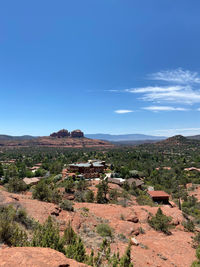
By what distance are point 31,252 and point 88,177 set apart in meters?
41.8

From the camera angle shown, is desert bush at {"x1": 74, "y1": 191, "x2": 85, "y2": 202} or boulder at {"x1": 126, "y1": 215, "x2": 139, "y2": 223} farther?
desert bush at {"x1": 74, "y1": 191, "x2": 85, "y2": 202}

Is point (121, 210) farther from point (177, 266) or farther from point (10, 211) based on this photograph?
point (10, 211)

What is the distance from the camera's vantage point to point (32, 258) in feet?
19.6

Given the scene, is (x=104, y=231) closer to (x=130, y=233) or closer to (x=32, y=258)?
(x=130, y=233)

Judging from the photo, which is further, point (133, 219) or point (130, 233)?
point (133, 219)

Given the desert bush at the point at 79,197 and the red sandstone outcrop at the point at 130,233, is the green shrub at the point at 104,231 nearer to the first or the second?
the red sandstone outcrop at the point at 130,233

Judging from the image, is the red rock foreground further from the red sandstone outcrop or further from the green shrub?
the green shrub

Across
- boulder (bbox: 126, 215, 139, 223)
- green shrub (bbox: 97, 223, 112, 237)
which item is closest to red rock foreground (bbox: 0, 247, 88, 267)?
green shrub (bbox: 97, 223, 112, 237)

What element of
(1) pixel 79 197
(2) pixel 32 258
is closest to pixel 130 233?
(2) pixel 32 258

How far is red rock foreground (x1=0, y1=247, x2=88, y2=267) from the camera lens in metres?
5.64

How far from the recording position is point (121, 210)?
66.1 ft

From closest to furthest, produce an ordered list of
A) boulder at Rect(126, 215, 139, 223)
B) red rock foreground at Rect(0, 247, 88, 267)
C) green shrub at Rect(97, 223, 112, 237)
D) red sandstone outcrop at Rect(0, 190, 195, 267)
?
red rock foreground at Rect(0, 247, 88, 267), red sandstone outcrop at Rect(0, 190, 195, 267), green shrub at Rect(97, 223, 112, 237), boulder at Rect(126, 215, 139, 223)

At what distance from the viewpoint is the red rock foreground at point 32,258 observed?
5637mm

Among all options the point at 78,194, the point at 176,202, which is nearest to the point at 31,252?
→ the point at 78,194
